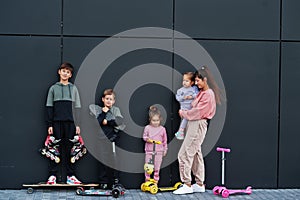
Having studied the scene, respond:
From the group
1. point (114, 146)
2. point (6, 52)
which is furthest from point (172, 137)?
point (6, 52)

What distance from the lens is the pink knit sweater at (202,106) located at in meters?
8.19

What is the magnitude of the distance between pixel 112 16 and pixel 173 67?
4.21 ft

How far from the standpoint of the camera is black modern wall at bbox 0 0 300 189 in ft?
27.3

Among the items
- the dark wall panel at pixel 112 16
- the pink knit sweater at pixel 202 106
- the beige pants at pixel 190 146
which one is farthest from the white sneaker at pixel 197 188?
the dark wall panel at pixel 112 16

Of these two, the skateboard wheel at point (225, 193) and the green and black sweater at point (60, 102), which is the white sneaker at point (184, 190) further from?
the green and black sweater at point (60, 102)

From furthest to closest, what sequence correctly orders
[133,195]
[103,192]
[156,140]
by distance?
[156,140], [133,195], [103,192]

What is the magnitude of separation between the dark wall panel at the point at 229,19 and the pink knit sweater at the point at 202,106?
1060 mm

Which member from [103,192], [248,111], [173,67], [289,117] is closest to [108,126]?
[103,192]

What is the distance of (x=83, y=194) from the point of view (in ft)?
26.3

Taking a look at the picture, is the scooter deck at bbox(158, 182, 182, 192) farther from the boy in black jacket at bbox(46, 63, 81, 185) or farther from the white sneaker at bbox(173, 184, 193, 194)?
the boy in black jacket at bbox(46, 63, 81, 185)

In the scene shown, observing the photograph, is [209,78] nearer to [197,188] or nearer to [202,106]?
[202,106]

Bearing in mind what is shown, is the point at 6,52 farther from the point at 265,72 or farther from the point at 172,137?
the point at 265,72

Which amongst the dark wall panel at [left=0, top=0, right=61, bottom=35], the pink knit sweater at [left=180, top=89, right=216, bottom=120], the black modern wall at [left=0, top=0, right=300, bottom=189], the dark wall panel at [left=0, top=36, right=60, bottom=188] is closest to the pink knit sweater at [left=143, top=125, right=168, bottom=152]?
the black modern wall at [left=0, top=0, right=300, bottom=189]

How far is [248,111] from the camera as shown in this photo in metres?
8.75
